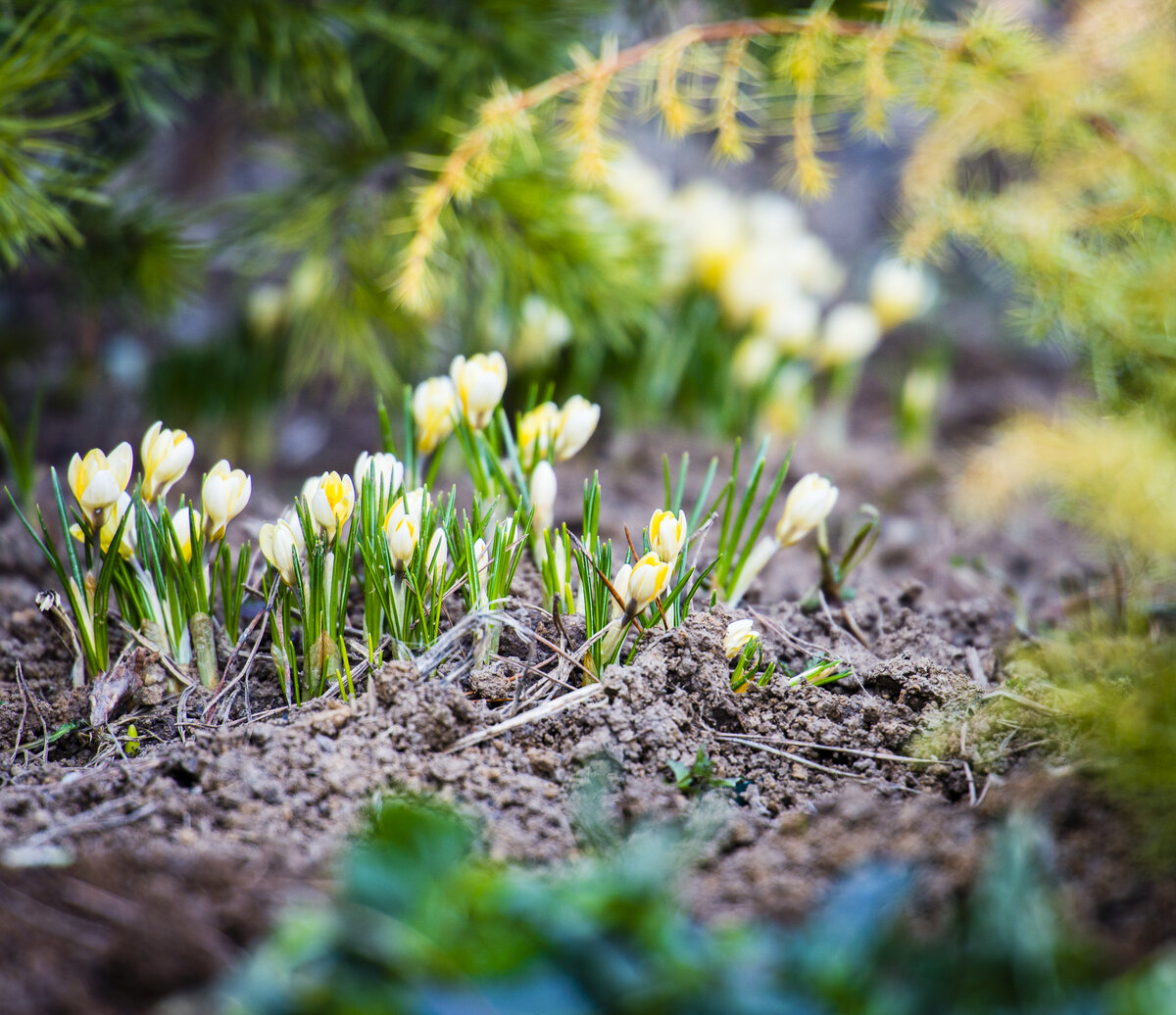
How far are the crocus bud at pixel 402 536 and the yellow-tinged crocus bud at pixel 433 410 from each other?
26 cm

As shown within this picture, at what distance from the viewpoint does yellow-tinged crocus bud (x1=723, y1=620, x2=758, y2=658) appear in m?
1.06

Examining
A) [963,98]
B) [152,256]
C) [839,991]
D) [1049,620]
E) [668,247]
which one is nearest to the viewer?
[839,991]

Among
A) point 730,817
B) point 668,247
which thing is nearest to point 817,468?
point 668,247

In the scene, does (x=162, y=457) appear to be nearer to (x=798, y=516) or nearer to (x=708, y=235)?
(x=798, y=516)

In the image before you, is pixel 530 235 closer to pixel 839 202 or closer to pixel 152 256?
pixel 152 256

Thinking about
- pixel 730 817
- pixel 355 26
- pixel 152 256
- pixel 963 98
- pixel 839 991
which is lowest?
pixel 730 817

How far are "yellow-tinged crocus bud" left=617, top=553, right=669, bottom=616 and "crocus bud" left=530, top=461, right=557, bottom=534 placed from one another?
8.8 inches

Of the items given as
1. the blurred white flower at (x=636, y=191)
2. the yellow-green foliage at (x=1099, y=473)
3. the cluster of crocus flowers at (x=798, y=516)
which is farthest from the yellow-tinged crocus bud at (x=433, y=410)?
the blurred white flower at (x=636, y=191)

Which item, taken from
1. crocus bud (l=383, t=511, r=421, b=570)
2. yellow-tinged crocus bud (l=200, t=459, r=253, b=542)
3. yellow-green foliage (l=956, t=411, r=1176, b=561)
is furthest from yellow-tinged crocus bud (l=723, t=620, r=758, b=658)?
yellow-tinged crocus bud (l=200, t=459, r=253, b=542)

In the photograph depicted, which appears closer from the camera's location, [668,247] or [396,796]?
[396,796]

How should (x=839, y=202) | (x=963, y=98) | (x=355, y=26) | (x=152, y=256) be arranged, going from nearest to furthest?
(x=963, y=98), (x=355, y=26), (x=152, y=256), (x=839, y=202)

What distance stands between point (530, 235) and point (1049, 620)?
124cm

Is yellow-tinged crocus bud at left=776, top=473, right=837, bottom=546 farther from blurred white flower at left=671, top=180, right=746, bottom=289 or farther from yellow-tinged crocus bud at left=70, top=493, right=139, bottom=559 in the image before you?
blurred white flower at left=671, top=180, right=746, bottom=289

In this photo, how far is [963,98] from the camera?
1.59 metres
